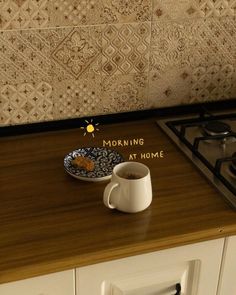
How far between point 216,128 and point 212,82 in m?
0.22

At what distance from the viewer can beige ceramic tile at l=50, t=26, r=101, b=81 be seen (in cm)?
127

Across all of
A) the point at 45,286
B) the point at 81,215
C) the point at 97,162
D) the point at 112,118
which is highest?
the point at 112,118

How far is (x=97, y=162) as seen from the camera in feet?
3.91

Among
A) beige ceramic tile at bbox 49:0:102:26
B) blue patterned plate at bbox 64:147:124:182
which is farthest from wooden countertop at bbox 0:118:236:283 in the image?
beige ceramic tile at bbox 49:0:102:26

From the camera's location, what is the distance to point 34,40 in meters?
1.24

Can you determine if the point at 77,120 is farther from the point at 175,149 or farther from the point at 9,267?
the point at 9,267

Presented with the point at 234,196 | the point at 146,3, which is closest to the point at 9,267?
the point at 234,196

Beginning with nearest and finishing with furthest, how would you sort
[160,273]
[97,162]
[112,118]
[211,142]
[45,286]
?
[45,286] < [160,273] < [97,162] < [211,142] < [112,118]

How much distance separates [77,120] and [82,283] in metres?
0.57

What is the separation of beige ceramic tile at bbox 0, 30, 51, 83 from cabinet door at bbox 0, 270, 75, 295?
0.59 metres

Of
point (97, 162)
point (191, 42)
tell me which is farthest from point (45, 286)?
point (191, 42)

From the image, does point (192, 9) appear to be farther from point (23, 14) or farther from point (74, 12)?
point (23, 14)

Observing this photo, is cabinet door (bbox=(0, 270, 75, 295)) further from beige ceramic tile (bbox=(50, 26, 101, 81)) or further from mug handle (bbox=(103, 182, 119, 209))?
beige ceramic tile (bbox=(50, 26, 101, 81))

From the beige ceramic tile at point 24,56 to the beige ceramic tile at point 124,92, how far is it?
193mm
